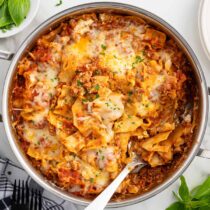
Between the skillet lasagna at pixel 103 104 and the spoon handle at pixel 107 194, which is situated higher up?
the skillet lasagna at pixel 103 104

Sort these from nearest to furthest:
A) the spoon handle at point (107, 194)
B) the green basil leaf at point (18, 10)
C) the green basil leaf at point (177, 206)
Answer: the spoon handle at point (107, 194) < the green basil leaf at point (18, 10) < the green basil leaf at point (177, 206)

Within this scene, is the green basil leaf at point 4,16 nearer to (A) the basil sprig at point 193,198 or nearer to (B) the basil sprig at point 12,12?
(B) the basil sprig at point 12,12

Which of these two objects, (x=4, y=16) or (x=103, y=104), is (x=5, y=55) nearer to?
(x=4, y=16)

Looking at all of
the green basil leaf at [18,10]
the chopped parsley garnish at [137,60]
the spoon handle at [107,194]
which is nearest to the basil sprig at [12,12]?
the green basil leaf at [18,10]

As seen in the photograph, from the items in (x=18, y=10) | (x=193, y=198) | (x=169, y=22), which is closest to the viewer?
(x=18, y=10)

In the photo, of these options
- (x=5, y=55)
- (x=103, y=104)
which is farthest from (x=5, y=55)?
(x=103, y=104)

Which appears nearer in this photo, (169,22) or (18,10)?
(18,10)

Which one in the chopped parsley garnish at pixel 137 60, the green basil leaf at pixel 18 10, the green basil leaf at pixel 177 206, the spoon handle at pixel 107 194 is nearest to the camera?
the spoon handle at pixel 107 194

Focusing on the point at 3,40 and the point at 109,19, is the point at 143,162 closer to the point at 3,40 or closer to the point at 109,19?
the point at 109,19
